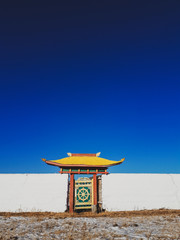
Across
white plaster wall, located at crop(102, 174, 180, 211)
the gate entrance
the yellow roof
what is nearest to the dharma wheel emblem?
the gate entrance

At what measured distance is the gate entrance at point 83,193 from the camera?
10.1 meters

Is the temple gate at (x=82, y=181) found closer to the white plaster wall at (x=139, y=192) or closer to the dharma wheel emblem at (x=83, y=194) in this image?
the dharma wheel emblem at (x=83, y=194)

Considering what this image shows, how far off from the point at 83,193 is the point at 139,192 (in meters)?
3.58

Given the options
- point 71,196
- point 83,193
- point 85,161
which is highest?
point 85,161

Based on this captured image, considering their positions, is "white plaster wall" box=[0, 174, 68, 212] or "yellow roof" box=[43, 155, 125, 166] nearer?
"white plaster wall" box=[0, 174, 68, 212]

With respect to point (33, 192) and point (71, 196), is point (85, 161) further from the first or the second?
point (33, 192)

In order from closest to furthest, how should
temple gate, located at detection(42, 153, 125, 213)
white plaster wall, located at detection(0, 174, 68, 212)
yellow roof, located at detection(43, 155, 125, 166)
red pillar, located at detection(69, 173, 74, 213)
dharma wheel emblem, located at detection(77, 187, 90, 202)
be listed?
white plaster wall, located at detection(0, 174, 68, 212) → red pillar, located at detection(69, 173, 74, 213) → temple gate, located at detection(42, 153, 125, 213) → dharma wheel emblem, located at detection(77, 187, 90, 202) → yellow roof, located at detection(43, 155, 125, 166)

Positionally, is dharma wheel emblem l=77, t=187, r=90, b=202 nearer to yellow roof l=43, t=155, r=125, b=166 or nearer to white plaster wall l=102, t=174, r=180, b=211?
white plaster wall l=102, t=174, r=180, b=211

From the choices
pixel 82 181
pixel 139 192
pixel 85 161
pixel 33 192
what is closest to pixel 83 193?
pixel 82 181

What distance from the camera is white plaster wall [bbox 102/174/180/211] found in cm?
1025

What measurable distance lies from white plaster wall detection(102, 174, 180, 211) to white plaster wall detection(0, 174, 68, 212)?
2.75 metres

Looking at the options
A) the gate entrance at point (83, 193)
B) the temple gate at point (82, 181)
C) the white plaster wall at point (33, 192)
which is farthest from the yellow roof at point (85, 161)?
the gate entrance at point (83, 193)

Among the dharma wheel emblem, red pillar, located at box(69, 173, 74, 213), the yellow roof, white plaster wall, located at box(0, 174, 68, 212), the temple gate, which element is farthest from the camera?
the yellow roof

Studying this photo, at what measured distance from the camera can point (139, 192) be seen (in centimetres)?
1057
